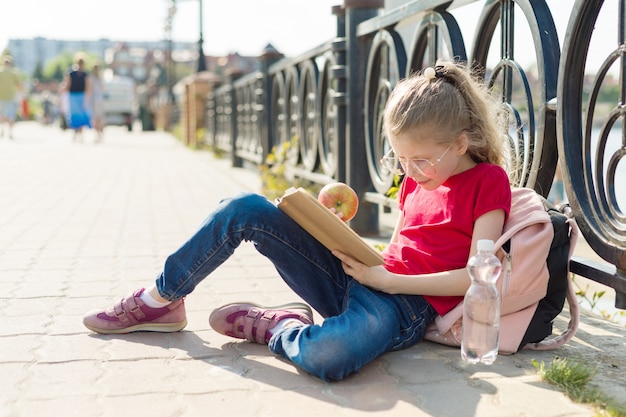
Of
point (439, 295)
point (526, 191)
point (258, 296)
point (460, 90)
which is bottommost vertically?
point (258, 296)

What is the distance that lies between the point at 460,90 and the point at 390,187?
81.5 inches

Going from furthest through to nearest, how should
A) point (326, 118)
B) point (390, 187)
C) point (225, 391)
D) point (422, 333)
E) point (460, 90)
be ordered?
point (326, 118)
point (390, 187)
point (422, 333)
point (460, 90)
point (225, 391)

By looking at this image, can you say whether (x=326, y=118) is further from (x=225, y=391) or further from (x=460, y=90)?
(x=225, y=391)

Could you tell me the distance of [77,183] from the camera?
9078 mm

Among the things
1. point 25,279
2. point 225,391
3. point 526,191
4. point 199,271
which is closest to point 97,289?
point 25,279

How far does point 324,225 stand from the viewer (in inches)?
102

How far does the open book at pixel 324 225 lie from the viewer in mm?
2549

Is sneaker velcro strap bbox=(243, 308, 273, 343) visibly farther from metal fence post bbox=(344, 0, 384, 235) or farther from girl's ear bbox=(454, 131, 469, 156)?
metal fence post bbox=(344, 0, 384, 235)

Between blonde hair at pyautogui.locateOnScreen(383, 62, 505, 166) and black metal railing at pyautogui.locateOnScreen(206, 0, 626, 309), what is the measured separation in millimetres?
312

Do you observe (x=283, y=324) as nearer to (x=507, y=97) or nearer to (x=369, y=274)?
(x=369, y=274)

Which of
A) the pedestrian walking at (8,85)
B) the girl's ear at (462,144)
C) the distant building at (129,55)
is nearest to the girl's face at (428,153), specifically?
the girl's ear at (462,144)

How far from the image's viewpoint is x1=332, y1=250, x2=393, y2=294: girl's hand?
8.60 feet

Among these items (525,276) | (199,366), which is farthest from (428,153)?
(199,366)

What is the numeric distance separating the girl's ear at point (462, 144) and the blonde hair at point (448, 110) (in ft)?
0.05
